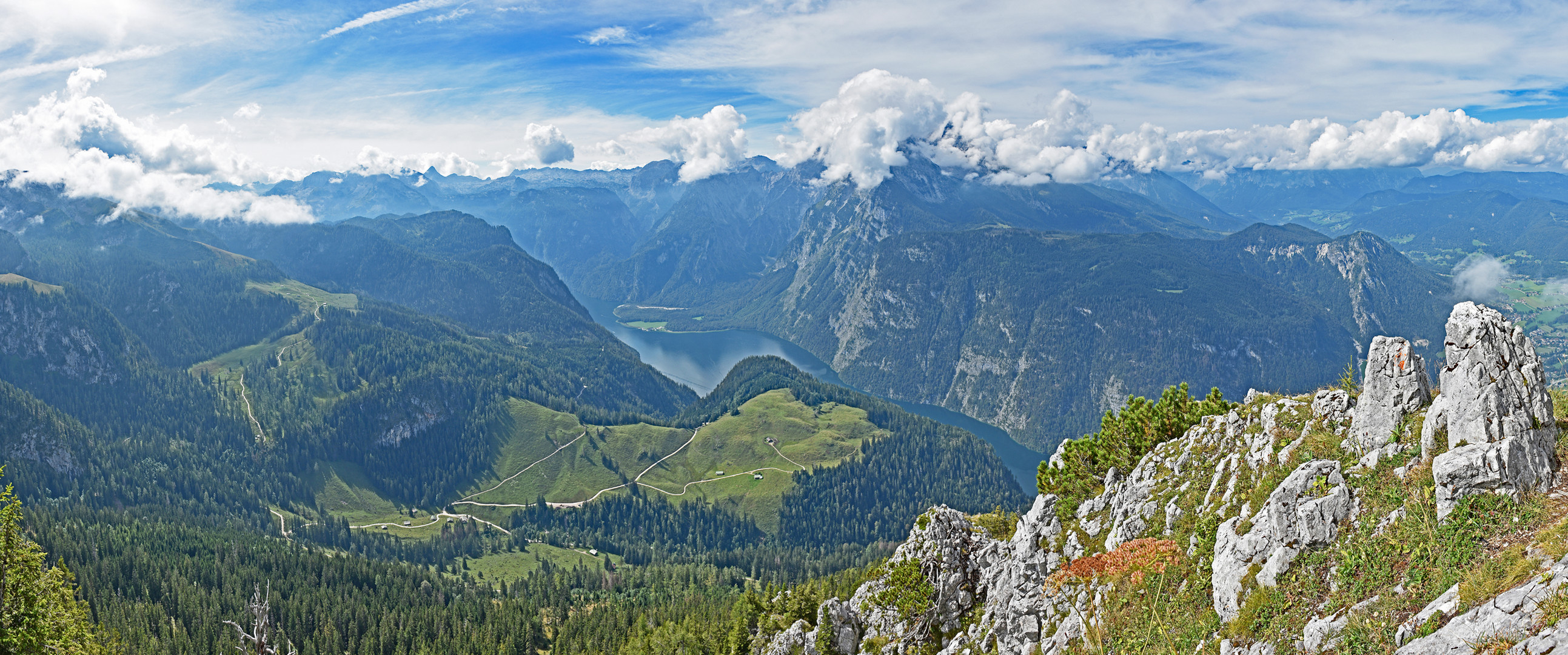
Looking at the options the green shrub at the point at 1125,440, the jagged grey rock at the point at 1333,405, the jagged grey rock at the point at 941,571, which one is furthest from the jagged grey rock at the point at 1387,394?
the jagged grey rock at the point at 941,571

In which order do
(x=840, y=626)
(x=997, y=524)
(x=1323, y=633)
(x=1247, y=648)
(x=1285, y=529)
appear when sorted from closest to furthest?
(x=1323, y=633) → (x=1247, y=648) → (x=1285, y=529) → (x=997, y=524) → (x=840, y=626)

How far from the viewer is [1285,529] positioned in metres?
28.4

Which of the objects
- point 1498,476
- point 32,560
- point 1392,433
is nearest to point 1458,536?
point 1498,476

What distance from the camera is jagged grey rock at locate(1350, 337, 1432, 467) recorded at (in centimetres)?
3158

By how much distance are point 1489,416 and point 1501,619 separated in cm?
1017

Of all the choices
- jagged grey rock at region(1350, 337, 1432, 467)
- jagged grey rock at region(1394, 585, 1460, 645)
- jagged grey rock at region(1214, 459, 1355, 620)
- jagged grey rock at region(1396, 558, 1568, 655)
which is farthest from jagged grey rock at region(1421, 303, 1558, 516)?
jagged grey rock at region(1396, 558, 1568, 655)

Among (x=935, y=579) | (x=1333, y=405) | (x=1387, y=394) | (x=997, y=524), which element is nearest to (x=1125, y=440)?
(x=997, y=524)

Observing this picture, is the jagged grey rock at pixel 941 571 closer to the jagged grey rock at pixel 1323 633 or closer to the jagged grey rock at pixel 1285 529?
the jagged grey rock at pixel 1285 529

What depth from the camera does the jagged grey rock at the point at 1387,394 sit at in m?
31.6

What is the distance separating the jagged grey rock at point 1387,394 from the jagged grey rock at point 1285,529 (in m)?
2.34

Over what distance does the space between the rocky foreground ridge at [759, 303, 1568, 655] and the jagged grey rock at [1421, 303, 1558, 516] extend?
6 centimetres

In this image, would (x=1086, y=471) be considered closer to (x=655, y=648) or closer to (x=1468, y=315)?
(x=1468, y=315)

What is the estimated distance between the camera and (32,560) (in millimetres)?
35344

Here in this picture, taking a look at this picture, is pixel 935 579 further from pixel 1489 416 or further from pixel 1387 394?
pixel 1489 416
